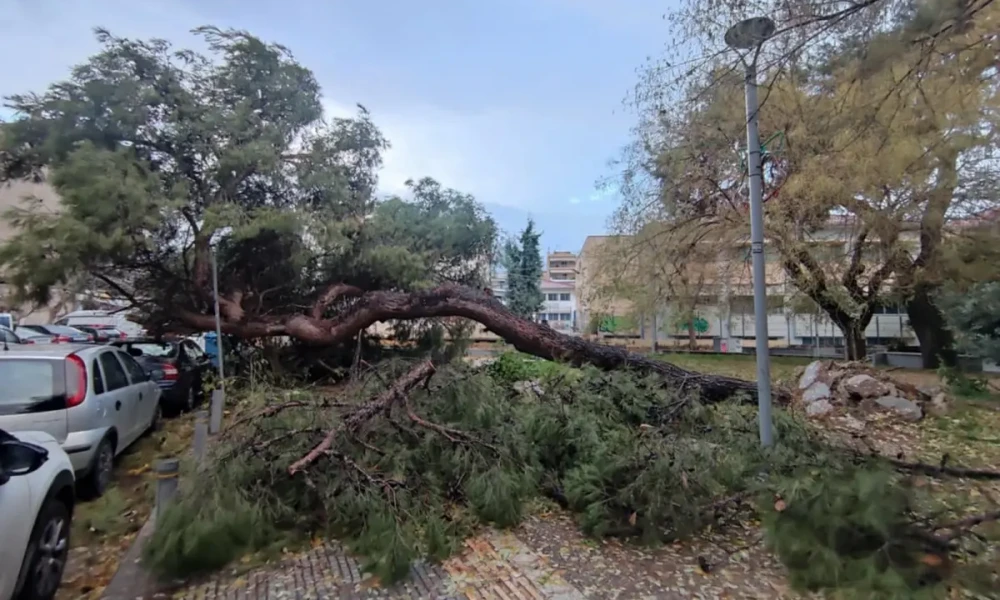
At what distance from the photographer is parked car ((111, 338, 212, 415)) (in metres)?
9.18

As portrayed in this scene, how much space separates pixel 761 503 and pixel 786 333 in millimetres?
34723

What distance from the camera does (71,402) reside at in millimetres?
5281

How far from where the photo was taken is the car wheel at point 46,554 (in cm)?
327

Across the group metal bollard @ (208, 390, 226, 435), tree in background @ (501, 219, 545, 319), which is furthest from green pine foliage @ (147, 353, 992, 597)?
tree in background @ (501, 219, 545, 319)

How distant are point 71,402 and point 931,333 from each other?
21.3 m

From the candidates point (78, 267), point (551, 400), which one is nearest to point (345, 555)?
point (551, 400)

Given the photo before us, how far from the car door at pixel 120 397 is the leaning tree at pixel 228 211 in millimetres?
3717

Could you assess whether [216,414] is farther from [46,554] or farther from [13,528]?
[13,528]

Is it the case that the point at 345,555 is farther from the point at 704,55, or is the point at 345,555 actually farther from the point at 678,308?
the point at 678,308

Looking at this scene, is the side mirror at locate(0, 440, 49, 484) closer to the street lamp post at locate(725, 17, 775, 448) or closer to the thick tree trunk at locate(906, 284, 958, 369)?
the street lamp post at locate(725, 17, 775, 448)

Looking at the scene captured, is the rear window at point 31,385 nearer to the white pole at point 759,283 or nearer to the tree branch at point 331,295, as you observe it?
the tree branch at point 331,295

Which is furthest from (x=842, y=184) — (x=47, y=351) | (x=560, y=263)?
(x=560, y=263)

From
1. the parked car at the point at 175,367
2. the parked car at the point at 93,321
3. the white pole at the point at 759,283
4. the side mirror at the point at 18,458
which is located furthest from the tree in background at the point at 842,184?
the parked car at the point at 93,321

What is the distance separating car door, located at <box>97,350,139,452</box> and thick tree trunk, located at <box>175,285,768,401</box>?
15.2 ft
